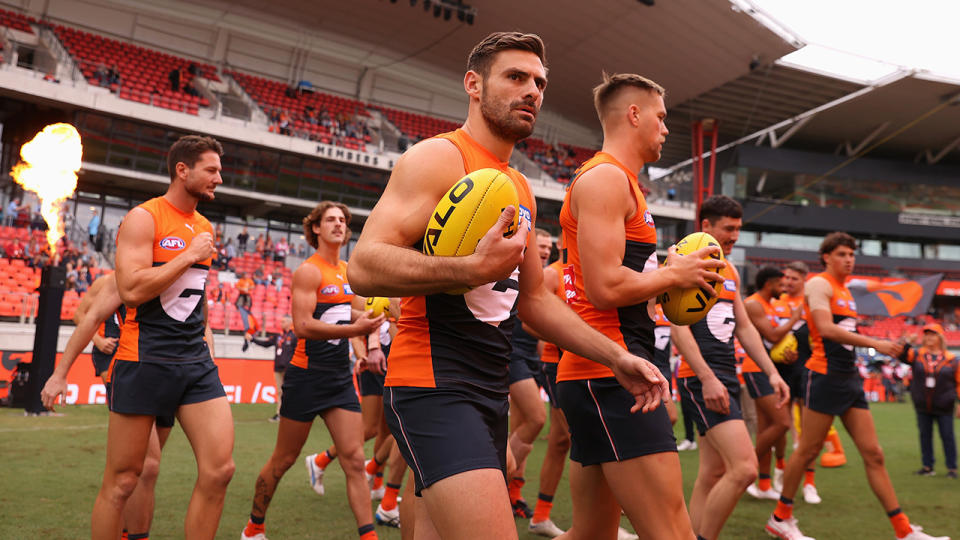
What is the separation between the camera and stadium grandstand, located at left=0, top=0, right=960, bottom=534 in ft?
78.3

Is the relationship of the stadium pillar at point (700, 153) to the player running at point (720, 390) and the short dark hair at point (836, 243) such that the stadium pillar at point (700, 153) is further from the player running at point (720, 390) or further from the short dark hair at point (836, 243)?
the player running at point (720, 390)

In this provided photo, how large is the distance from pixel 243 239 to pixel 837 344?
2553 centimetres

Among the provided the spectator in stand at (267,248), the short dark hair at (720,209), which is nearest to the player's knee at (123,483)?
the short dark hair at (720,209)

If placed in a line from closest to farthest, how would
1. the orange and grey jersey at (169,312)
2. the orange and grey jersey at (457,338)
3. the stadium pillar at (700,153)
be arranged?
the orange and grey jersey at (457,338), the orange and grey jersey at (169,312), the stadium pillar at (700,153)

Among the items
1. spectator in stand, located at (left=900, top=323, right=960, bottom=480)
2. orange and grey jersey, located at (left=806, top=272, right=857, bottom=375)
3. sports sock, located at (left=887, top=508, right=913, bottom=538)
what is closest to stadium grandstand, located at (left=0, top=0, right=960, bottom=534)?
orange and grey jersey, located at (left=806, top=272, right=857, bottom=375)

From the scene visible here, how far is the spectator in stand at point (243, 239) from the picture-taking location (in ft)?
90.4

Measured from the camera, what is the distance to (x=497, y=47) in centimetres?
250

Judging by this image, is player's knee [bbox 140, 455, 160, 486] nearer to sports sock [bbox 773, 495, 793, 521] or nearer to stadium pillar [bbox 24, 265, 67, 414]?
sports sock [bbox 773, 495, 793, 521]

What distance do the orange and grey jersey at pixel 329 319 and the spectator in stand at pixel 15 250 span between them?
18267 mm

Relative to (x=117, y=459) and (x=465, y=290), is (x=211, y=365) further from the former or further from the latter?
(x=465, y=290)

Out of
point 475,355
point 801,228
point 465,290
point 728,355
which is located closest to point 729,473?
point 728,355

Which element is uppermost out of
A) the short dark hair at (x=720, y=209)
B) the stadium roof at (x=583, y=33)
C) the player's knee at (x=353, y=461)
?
the stadium roof at (x=583, y=33)

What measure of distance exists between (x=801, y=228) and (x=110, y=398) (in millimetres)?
45249

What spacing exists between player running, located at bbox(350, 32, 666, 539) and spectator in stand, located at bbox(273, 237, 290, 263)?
Result: 86.0 ft
